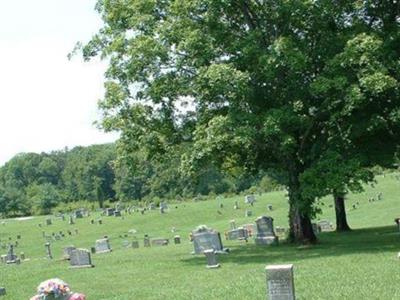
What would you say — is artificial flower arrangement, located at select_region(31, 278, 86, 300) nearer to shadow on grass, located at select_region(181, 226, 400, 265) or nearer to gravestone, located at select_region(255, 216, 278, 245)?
shadow on grass, located at select_region(181, 226, 400, 265)

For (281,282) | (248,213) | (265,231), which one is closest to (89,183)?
(248,213)

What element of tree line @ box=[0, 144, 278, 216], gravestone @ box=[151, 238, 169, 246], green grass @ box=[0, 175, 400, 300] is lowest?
gravestone @ box=[151, 238, 169, 246]

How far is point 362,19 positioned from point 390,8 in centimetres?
106

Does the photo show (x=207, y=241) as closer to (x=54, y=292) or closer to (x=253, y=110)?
(x=253, y=110)

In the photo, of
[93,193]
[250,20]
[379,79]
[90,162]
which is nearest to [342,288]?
[379,79]

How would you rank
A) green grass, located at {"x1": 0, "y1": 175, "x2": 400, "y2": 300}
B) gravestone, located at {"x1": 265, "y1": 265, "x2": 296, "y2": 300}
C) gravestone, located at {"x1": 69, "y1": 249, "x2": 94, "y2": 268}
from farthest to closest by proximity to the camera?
gravestone, located at {"x1": 69, "y1": 249, "x2": 94, "y2": 268}, green grass, located at {"x1": 0, "y1": 175, "x2": 400, "y2": 300}, gravestone, located at {"x1": 265, "y1": 265, "x2": 296, "y2": 300}

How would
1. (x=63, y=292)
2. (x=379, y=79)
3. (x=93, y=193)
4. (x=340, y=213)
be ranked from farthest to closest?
(x=93, y=193), (x=340, y=213), (x=379, y=79), (x=63, y=292)

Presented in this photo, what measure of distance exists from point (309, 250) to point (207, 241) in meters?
4.08

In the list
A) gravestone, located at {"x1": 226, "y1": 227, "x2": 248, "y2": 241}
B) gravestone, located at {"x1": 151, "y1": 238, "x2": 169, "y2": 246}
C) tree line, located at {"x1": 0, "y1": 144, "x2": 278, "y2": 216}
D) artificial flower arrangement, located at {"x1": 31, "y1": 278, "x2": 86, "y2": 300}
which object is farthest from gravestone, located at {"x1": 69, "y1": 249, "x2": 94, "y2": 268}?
tree line, located at {"x1": 0, "y1": 144, "x2": 278, "y2": 216}

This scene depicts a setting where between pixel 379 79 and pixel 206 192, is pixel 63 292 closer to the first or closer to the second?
Answer: pixel 379 79

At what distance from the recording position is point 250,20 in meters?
23.6

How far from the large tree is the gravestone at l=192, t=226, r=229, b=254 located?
272 centimetres

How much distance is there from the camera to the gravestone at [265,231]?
1024 inches

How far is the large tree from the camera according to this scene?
20719mm
